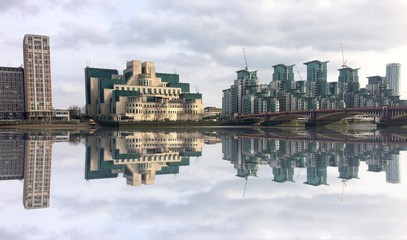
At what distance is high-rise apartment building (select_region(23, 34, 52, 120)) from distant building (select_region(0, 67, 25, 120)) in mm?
23802

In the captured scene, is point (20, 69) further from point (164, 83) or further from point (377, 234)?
point (377, 234)

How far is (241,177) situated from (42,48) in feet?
417

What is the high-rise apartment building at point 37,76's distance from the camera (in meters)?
116

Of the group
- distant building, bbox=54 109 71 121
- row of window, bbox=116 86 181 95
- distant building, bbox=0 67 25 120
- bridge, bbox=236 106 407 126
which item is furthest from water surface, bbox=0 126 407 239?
distant building, bbox=0 67 25 120

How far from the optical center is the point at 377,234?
27.0ft

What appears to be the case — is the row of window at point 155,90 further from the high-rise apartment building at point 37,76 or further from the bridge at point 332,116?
the bridge at point 332,116

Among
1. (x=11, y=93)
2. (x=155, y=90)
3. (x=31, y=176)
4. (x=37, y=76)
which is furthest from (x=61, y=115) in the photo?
(x=31, y=176)

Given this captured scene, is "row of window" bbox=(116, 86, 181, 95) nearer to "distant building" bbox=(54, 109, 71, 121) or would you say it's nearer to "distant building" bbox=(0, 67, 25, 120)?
"distant building" bbox=(54, 109, 71, 121)

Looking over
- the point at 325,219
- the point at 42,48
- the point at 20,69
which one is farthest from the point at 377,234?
the point at 20,69

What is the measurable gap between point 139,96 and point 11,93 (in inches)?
2945

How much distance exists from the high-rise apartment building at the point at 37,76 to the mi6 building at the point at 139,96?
1745 centimetres

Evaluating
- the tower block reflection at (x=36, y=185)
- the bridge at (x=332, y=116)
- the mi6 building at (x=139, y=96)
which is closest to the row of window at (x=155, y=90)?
the mi6 building at (x=139, y=96)

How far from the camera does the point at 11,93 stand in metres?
139

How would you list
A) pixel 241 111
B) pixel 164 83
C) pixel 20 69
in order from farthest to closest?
pixel 241 111 → pixel 20 69 → pixel 164 83
